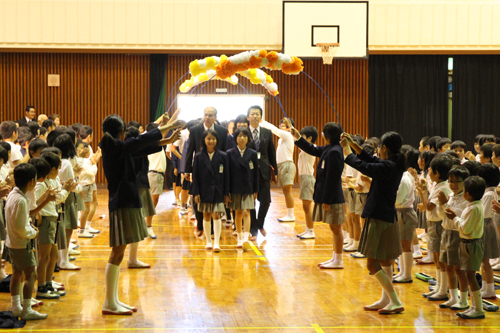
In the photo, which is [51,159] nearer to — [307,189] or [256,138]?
[256,138]

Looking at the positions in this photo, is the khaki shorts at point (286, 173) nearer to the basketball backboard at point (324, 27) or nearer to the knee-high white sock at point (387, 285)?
the knee-high white sock at point (387, 285)

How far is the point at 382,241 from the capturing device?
453cm

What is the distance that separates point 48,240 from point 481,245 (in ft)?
12.0

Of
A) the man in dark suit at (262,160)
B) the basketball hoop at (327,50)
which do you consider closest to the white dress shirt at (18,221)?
the man in dark suit at (262,160)

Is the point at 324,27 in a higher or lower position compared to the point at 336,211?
higher

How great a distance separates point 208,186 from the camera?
6.93m

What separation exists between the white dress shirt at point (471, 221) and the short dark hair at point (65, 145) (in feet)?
12.4

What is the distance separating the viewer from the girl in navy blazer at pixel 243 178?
23.2 feet

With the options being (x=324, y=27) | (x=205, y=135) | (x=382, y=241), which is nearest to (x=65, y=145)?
(x=205, y=135)

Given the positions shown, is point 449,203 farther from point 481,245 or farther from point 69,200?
point 69,200

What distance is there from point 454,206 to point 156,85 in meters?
10.8

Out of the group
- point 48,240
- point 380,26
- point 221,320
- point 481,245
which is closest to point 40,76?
point 380,26

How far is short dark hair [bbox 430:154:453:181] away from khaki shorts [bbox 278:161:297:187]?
408 centimetres

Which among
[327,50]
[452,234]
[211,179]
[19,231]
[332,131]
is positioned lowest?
[452,234]
